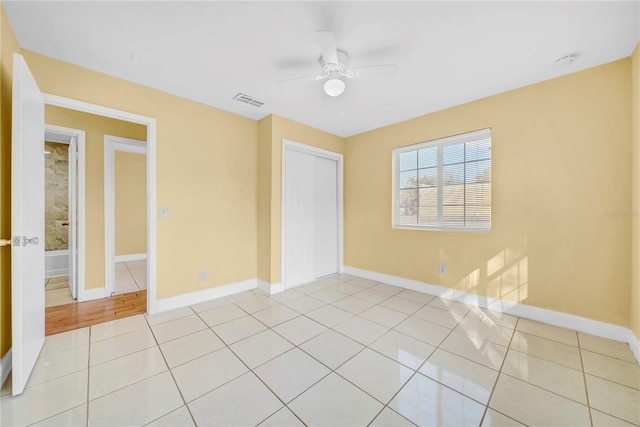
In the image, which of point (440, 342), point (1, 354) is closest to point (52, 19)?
point (1, 354)

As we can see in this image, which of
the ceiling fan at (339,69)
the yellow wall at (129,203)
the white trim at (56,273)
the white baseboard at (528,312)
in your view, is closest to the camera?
the ceiling fan at (339,69)

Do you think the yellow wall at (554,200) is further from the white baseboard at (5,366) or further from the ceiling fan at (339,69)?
the white baseboard at (5,366)

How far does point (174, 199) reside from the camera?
2.94 m

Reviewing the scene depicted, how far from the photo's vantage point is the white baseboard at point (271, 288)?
11.3 ft

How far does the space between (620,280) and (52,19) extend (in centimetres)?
519

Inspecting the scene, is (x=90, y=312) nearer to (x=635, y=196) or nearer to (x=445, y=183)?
(x=445, y=183)

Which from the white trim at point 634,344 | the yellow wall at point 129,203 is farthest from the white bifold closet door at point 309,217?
the yellow wall at point 129,203

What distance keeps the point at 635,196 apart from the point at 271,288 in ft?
12.8

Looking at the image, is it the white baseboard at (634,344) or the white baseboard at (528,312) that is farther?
the white baseboard at (528,312)

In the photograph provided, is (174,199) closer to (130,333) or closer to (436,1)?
(130,333)

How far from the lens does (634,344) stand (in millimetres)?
2000

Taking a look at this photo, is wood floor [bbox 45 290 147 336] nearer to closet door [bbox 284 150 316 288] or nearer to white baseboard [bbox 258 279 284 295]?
white baseboard [bbox 258 279 284 295]

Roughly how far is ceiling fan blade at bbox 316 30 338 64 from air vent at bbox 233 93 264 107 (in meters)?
1.43

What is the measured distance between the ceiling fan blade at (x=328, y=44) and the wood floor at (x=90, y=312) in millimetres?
3380
